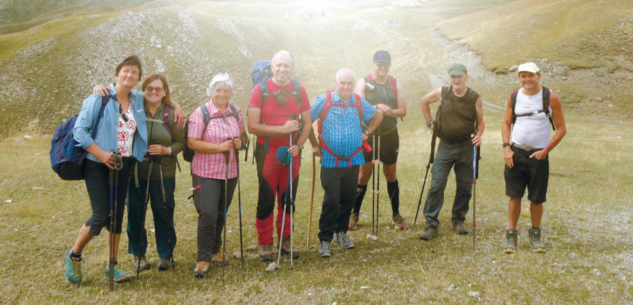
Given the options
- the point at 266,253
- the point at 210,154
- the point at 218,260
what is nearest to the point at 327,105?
the point at 210,154

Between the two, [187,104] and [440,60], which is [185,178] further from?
[440,60]

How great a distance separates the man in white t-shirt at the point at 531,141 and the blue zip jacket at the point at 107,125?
5.38 metres

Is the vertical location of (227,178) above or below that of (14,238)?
above

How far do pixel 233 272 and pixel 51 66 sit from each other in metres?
49.4

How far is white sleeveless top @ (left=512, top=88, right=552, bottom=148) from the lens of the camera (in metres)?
5.68

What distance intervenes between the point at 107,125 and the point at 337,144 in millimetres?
3189

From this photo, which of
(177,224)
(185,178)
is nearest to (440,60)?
(185,178)

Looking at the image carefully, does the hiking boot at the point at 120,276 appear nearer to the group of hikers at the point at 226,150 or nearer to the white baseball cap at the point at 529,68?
the group of hikers at the point at 226,150

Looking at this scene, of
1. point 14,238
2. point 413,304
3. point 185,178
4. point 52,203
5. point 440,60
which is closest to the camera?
point 413,304

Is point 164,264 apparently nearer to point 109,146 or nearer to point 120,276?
point 120,276

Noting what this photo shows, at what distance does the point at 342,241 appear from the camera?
6.30 meters

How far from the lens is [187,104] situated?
41875 mm

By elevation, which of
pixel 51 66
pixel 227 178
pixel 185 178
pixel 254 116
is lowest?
pixel 185 178

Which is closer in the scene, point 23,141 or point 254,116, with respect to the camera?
point 254,116
